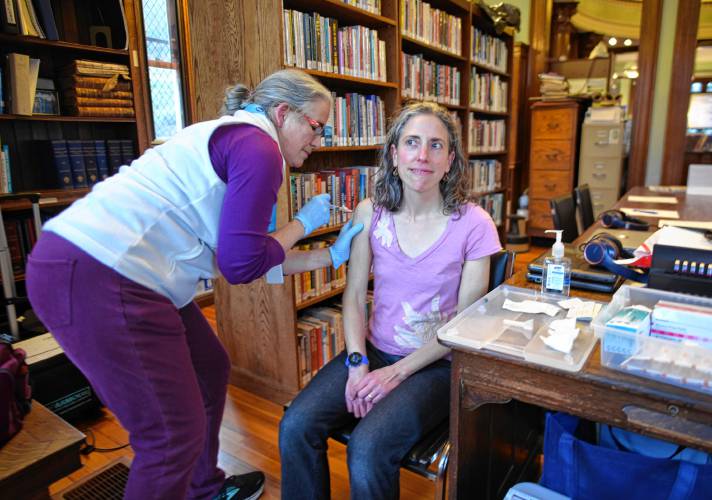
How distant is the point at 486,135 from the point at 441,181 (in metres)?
2.90

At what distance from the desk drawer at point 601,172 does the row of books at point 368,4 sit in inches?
129

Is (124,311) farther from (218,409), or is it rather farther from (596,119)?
(596,119)

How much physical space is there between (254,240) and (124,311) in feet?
0.98

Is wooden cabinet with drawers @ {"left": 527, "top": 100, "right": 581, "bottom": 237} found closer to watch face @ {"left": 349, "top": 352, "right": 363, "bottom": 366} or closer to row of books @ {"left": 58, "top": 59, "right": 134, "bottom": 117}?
row of books @ {"left": 58, "top": 59, "right": 134, "bottom": 117}

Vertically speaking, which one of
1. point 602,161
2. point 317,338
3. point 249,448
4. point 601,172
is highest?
point 602,161

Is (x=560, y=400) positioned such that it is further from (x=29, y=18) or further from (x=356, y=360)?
(x=29, y=18)

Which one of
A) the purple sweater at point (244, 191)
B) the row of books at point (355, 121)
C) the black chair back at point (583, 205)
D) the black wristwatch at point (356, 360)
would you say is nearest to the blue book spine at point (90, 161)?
the row of books at point (355, 121)

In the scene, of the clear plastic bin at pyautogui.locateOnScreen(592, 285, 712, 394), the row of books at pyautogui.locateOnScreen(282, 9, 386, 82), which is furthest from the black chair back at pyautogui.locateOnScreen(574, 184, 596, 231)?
the clear plastic bin at pyautogui.locateOnScreen(592, 285, 712, 394)

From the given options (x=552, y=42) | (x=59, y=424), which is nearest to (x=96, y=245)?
(x=59, y=424)

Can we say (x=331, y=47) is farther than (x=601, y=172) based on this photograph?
No

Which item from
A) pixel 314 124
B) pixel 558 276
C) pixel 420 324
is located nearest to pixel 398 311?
pixel 420 324

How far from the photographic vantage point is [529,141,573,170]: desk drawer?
4.89 m

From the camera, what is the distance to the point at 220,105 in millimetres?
2072

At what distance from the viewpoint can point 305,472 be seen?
1237 mm
